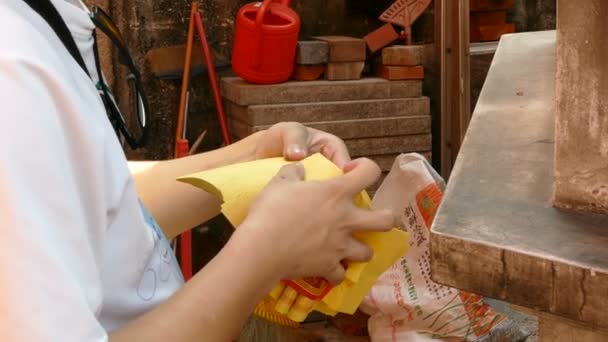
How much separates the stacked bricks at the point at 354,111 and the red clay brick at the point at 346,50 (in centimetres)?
11

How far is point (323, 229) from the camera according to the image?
116cm

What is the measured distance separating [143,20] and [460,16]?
4.86 feet

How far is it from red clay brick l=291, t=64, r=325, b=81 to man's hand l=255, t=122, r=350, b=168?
2.12 metres

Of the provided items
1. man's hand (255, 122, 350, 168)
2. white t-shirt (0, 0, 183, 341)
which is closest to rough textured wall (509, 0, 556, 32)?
man's hand (255, 122, 350, 168)

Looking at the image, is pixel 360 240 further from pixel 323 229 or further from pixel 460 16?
pixel 460 16

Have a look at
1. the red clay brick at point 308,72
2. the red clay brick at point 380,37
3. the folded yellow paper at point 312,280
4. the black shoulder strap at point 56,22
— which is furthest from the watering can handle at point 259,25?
the black shoulder strap at point 56,22

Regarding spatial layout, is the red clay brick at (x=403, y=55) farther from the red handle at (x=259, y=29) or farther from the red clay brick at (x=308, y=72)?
the red handle at (x=259, y=29)

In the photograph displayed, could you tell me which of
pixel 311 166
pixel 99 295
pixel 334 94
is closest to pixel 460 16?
pixel 334 94

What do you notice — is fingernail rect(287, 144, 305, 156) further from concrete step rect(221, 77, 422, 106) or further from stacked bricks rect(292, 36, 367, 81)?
stacked bricks rect(292, 36, 367, 81)

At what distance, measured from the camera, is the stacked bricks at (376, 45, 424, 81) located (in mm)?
3631

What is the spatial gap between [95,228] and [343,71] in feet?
9.29

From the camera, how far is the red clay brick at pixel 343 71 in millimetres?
3668

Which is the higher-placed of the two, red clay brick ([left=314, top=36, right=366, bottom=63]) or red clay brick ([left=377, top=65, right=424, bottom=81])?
red clay brick ([left=314, top=36, right=366, bottom=63])

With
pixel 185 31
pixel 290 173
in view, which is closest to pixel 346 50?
pixel 185 31
